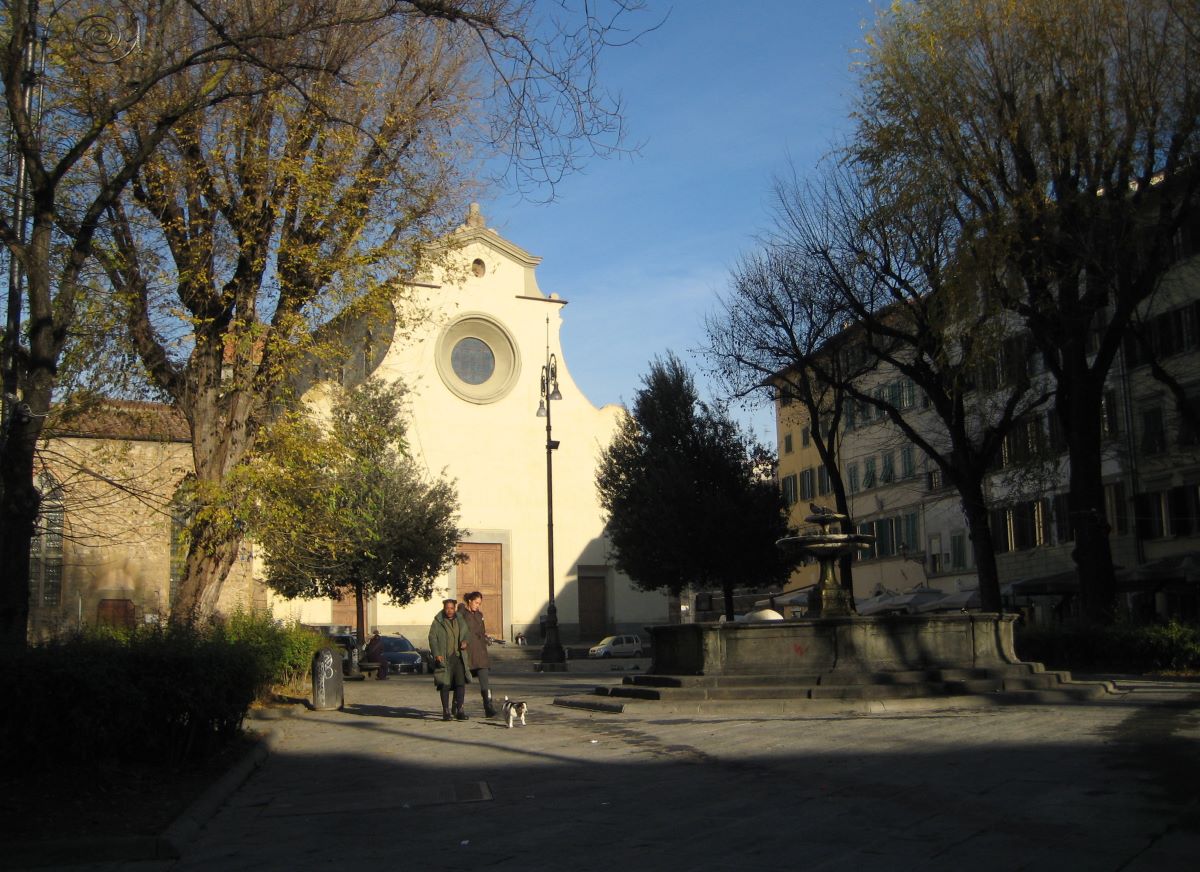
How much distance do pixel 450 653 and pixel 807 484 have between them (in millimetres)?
42347

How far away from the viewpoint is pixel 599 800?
808 centimetres

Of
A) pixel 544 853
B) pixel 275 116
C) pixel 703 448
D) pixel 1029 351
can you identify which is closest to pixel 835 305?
pixel 1029 351

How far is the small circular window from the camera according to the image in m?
48.2

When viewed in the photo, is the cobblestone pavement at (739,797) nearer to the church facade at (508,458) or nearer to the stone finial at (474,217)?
the stone finial at (474,217)

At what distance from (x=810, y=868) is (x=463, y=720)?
9415 millimetres

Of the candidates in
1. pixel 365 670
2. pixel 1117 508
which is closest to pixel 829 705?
pixel 365 670

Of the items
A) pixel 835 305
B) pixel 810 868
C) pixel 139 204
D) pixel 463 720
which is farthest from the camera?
pixel 835 305

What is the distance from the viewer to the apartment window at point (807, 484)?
178ft

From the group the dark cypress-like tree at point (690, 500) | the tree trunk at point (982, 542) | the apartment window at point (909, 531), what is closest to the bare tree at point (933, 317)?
the tree trunk at point (982, 542)

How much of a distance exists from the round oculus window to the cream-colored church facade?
0.04 m

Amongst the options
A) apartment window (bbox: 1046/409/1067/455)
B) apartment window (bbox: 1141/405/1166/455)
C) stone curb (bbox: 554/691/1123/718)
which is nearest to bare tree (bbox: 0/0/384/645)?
stone curb (bbox: 554/691/1123/718)

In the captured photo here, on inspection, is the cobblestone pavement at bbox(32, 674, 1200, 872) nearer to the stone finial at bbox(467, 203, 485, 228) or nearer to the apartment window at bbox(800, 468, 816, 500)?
the stone finial at bbox(467, 203, 485, 228)

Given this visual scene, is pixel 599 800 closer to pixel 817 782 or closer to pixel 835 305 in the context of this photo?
A: pixel 817 782

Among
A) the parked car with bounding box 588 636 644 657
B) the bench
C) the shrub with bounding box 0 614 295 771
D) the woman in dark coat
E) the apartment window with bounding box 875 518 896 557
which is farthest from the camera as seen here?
the apartment window with bounding box 875 518 896 557
